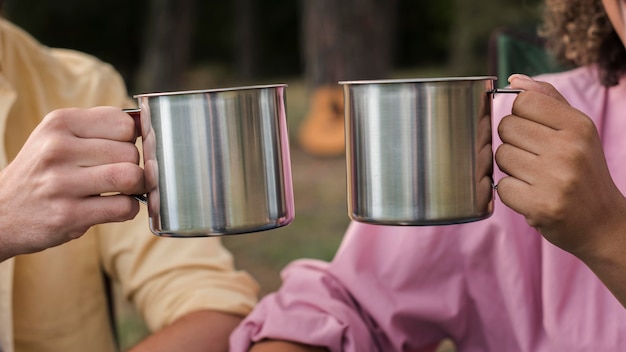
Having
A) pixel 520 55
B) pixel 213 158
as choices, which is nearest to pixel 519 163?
pixel 213 158

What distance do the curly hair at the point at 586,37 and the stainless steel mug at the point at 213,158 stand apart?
2.92 feet

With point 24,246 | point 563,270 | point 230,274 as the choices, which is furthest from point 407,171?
point 230,274

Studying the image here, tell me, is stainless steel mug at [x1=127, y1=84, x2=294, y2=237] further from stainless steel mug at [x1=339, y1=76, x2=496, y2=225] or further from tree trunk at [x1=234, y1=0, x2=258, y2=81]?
tree trunk at [x1=234, y1=0, x2=258, y2=81]

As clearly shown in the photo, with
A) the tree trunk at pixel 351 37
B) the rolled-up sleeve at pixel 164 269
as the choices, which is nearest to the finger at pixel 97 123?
the rolled-up sleeve at pixel 164 269

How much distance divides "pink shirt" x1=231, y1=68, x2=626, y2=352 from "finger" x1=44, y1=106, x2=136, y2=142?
53 cm

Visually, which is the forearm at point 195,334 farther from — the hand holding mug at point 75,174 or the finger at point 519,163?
the finger at point 519,163

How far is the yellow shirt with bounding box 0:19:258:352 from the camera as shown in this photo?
178 centimetres

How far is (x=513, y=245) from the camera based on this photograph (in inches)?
67.5

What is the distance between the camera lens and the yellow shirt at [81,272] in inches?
70.2

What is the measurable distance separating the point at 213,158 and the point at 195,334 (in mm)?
599

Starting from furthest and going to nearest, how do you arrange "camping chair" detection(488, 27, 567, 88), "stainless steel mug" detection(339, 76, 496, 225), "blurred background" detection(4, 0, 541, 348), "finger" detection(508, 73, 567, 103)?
"blurred background" detection(4, 0, 541, 348) → "camping chair" detection(488, 27, 567, 88) → "finger" detection(508, 73, 567, 103) → "stainless steel mug" detection(339, 76, 496, 225)

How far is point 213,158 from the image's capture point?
113cm

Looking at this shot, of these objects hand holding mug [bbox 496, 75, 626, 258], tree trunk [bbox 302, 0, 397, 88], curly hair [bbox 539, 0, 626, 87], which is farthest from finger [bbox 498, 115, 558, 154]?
tree trunk [bbox 302, 0, 397, 88]

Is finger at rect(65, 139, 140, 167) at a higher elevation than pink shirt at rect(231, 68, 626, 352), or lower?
higher
